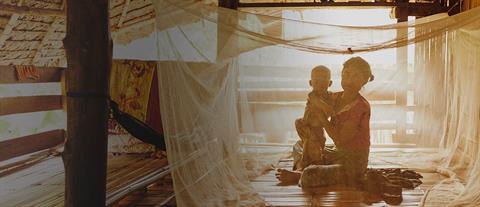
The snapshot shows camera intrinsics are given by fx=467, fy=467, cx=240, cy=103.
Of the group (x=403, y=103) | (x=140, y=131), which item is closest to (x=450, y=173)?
(x=403, y=103)

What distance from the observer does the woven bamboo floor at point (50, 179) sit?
11.2 feet

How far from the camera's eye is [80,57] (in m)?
2.11

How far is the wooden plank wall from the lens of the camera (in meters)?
5.22

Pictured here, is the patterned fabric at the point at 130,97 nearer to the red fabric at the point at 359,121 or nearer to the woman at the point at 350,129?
the woman at the point at 350,129

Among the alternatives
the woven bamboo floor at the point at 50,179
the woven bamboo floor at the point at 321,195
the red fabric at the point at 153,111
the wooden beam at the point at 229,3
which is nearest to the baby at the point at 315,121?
the woven bamboo floor at the point at 321,195

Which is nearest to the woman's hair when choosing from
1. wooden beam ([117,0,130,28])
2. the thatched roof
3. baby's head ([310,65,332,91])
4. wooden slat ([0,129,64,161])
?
baby's head ([310,65,332,91])

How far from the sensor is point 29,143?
5.63m

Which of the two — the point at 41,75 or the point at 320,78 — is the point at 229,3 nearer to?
the point at 320,78

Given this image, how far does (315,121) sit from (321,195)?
1.72ft

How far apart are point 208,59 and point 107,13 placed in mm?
1100

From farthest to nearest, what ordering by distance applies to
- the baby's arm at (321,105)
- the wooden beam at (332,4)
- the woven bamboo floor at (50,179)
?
the wooden beam at (332,4), the woven bamboo floor at (50,179), the baby's arm at (321,105)

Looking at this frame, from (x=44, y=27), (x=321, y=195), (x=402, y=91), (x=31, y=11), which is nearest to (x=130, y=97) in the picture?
(x=44, y=27)

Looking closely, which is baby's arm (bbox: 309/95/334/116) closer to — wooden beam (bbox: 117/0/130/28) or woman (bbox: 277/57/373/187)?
woman (bbox: 277/57/373/187)

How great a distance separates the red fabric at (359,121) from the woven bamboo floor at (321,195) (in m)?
0.31
